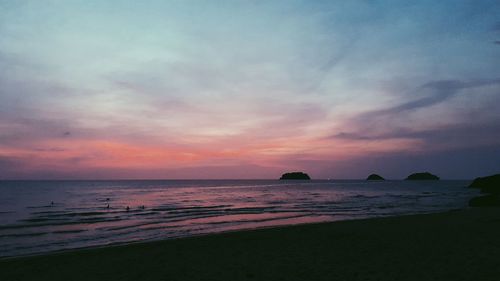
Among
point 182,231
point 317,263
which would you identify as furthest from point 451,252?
point 182,231

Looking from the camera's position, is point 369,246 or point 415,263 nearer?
point 415,263

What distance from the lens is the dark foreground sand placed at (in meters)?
11.4

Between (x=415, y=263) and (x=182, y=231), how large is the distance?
1735 centimetres

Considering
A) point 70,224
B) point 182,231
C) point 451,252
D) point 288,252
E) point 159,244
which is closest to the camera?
point 451,252

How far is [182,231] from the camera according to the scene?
84.3 ft

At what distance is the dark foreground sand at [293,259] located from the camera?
1142 cm

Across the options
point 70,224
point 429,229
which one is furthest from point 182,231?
point 429,229

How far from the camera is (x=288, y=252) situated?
1507cm

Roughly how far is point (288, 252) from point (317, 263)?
240 cm

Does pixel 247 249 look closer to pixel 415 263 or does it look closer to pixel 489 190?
pixel 415 263

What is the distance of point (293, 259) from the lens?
13.6 meters

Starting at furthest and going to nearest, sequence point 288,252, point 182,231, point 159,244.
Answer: point 182,231 < point 159,244 < point 288,252

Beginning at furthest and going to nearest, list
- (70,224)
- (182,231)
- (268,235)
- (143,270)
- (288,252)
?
1. (70,224)
2. (182,231)
3. (268,235)
4. (288,252)
5. (143,270)

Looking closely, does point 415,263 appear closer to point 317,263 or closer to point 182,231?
point 317,263
